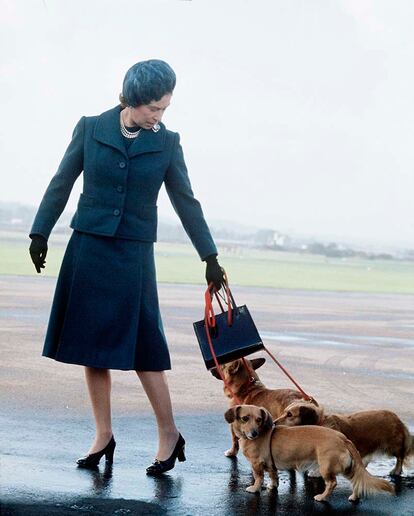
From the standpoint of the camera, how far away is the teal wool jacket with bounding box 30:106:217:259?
6.71m

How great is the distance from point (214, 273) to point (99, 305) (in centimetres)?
67

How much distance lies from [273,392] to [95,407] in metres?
1.09

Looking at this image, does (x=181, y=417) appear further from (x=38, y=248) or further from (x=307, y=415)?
(x=38, y=248)

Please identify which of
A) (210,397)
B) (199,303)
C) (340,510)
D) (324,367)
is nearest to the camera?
(340,510)

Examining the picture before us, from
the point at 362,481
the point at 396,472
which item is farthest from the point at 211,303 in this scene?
the point at 396,472

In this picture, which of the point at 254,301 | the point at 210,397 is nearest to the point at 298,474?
the point at 210,397

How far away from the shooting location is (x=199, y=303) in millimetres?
Answer: 20641

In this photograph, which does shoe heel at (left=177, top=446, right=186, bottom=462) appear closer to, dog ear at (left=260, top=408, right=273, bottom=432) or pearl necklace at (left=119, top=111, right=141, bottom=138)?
Answer: dog ear at (left=260, top=408, right=273, bottom=432)

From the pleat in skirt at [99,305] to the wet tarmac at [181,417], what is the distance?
629mm

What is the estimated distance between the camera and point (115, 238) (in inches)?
266

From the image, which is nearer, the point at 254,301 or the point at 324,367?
the point at 324,367

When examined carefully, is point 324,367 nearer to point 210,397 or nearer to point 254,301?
point 210,397

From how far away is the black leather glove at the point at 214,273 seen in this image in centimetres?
695

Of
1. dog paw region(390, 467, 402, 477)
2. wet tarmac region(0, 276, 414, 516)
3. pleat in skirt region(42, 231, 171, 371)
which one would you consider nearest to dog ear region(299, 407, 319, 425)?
wet tarmac region(0, 276, 414, 516)
